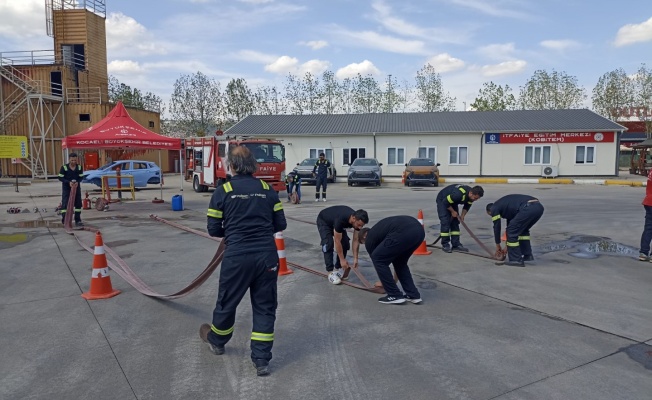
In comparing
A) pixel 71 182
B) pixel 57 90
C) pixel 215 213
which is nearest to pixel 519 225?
pixel 215 213

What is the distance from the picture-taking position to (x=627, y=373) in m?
4.08

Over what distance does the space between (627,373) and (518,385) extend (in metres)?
1.01

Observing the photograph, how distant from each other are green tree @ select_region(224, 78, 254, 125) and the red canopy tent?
124ft

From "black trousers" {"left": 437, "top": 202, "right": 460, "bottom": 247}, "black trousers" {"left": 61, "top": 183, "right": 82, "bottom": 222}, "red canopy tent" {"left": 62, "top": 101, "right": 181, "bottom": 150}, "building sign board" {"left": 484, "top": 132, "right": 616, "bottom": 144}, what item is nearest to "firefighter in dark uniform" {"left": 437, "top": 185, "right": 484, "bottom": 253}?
"black trousers" {"left": 437, "top": 202, "right": 460, "bottom": 247}

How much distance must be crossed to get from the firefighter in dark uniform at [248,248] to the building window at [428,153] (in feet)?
98.0

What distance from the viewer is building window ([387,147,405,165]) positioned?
33.3 metres

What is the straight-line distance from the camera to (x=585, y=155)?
31.7 m

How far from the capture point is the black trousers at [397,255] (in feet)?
18.6

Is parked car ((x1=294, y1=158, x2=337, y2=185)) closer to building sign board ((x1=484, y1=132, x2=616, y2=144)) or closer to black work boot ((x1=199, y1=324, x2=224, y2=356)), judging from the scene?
building sign board ((x1=484, y1=132, x2=616, y2=144))

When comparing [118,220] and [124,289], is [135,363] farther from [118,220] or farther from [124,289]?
[118,220]

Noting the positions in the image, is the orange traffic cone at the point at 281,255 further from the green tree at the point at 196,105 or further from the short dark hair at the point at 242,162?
the green tree at the point at 196,105

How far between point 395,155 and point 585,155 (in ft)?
40.3

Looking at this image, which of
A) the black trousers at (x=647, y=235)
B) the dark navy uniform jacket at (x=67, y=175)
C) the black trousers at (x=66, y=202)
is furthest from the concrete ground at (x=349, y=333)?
the dark navy uniform jacket at (x=67, y=175)

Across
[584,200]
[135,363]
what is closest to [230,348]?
[135,363]
